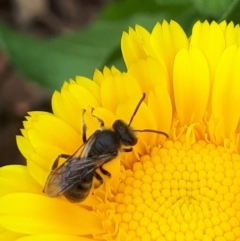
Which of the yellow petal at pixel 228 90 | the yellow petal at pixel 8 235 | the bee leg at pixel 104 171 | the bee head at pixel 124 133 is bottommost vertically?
the yellow petal at pixel 8 235

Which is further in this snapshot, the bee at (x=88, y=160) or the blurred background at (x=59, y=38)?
the blurred background at (x=59, y=38)

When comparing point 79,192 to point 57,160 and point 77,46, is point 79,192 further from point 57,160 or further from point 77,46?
point 77,46

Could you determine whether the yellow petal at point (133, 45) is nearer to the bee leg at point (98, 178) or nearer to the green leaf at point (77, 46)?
the bee leg at point (98, 178)

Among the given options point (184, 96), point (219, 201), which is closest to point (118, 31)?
point (184, 96)

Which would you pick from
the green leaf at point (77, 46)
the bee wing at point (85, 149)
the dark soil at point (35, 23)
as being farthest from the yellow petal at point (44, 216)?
the dark soil at point (35, 23)

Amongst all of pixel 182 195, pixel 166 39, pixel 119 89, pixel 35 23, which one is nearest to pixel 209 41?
pixel 166 39

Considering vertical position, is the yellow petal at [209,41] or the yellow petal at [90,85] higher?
the yellow petal at [209,41]

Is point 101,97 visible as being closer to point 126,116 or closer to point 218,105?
point 126,116
